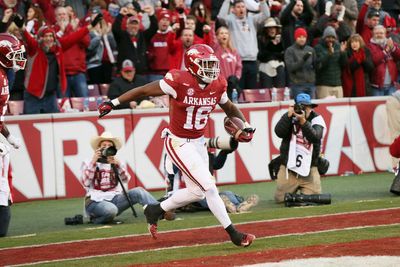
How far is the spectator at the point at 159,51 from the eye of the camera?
1650 cm

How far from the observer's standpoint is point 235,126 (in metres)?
9.98

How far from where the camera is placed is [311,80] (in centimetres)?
1688

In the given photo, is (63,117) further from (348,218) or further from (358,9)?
(358,9)

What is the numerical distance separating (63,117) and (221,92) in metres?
5.22

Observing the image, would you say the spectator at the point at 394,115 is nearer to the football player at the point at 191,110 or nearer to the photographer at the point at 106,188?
the photographer at the point at 106,188

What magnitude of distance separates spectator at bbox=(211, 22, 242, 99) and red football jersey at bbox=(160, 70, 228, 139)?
650cm

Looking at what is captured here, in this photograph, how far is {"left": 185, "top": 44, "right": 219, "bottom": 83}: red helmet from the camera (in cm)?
945

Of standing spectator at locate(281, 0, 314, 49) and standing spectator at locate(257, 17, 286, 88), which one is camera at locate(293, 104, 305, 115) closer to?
standing spectator at locate(257, 17, 286, 88)

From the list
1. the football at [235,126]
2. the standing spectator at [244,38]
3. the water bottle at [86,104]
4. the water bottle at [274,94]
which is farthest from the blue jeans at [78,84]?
the football at [235,126]

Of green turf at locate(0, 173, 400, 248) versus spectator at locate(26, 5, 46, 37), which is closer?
green turf at locate(0, 173, 400, 248)

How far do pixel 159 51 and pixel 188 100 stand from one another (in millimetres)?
7019

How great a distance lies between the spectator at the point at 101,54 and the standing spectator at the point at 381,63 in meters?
4.58

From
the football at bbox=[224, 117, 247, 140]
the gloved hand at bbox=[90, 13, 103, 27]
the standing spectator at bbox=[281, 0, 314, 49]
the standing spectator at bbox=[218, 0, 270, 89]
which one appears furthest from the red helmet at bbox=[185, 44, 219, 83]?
the standing spectator at bbox=[281, 0, 314, 49]

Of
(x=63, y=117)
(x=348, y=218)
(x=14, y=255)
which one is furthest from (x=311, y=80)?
(x=14, y=255)
